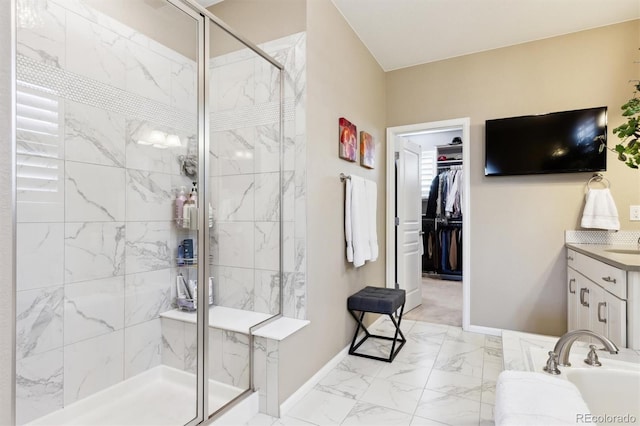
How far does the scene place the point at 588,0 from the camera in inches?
99.2

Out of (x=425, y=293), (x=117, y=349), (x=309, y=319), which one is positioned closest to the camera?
(x=117, y=349)

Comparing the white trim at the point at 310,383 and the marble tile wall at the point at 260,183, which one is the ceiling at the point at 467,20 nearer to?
the marble tile wall at the point at 260,183

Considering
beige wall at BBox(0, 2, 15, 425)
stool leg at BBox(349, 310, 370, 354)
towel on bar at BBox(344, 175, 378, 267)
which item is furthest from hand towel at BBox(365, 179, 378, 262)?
beige wall at BBox(0, 2, 15, 425)

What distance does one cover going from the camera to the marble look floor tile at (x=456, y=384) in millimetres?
2148

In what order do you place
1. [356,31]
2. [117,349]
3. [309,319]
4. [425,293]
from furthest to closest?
[425,293] < [356,31] < [309,319] < [117,349]

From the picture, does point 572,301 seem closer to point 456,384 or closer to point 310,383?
point 456,384

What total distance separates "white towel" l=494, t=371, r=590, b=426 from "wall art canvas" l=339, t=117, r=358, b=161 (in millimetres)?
1928

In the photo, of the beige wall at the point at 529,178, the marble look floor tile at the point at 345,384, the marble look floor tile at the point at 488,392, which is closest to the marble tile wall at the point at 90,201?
the marble look floor tile at the point at 345,384

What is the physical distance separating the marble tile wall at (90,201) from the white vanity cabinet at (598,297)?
8.40 feet

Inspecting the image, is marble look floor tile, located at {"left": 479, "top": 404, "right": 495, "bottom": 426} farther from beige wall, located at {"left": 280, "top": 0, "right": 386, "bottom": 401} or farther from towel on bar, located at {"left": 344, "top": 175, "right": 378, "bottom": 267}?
towel on bar, located at {"left": 344, "top": 175, "right": 378, "bottom": 267}

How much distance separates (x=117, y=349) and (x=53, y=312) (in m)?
0.43

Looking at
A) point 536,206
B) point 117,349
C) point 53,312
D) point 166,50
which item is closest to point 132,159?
point 166,50

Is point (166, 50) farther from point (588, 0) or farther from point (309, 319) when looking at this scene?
point (588, 0)

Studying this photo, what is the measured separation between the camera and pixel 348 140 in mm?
2779
